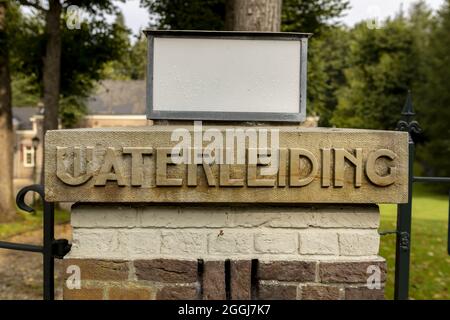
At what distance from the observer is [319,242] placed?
1946mm

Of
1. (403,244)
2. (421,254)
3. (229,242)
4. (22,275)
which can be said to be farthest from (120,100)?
(229,242)

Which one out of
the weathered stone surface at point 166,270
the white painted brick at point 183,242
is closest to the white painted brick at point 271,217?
the white painted brick at point 183,242

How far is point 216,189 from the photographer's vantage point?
184cm

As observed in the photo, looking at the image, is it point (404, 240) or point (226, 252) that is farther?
point (404, 240)

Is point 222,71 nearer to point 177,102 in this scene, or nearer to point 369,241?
point 177,102

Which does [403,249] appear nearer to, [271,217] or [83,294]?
[271,217]

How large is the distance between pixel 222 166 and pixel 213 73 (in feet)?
1.75

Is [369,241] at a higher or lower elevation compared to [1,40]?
lower

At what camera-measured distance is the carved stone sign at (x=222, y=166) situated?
1821 mm

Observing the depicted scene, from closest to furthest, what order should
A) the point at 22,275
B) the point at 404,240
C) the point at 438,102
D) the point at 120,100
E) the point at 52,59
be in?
the point at 404,240 < the point at 22,275 < the point at 52,59 < the point at 438,102 < the point at 120,100

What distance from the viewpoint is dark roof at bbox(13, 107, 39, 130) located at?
122ft
